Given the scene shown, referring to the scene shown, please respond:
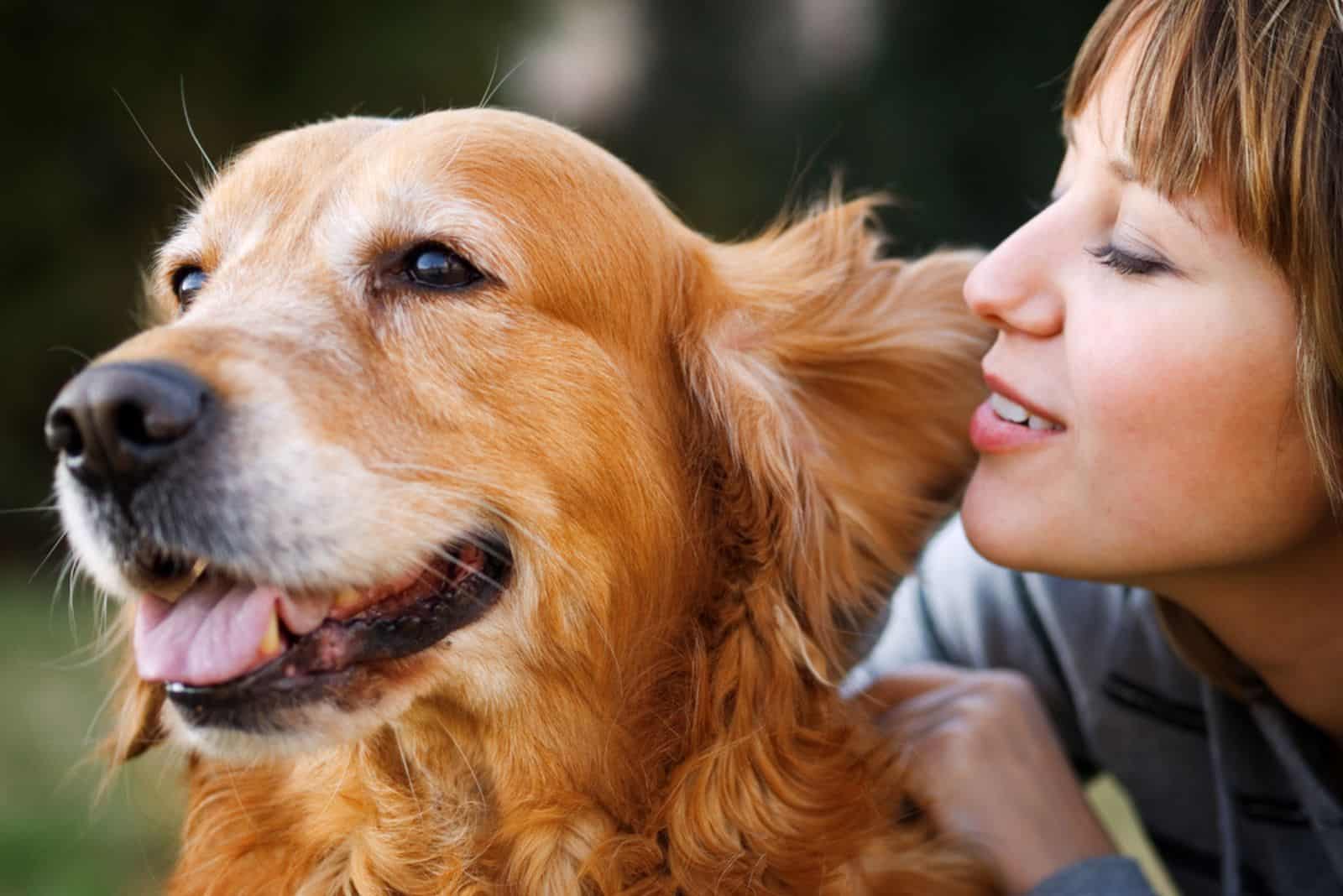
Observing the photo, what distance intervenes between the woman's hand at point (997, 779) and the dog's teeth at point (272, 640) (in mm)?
1134

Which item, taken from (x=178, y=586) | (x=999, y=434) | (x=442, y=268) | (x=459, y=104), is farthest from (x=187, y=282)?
(x=459, y=104)

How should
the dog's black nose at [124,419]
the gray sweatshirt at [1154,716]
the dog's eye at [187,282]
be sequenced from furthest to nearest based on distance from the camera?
the gray sweatshirt at [1154,716], the dog's eye at [187,282], the dog's black nose at [124,419]

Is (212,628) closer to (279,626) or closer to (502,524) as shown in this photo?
(279,626)

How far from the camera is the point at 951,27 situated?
352 inches

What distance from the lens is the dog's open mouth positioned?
186 centimetres

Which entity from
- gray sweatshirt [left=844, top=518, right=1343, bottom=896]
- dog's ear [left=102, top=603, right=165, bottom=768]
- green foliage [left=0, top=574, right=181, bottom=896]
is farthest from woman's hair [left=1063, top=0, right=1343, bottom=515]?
green foliage [left=0, top=574, right=181, bottom=896]

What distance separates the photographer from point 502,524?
6.84 ft

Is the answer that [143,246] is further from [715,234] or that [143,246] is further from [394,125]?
[394,125]

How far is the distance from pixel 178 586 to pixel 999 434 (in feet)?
4.50

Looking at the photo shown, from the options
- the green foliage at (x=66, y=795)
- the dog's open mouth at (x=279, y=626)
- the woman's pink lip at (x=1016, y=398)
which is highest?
the woman's pink lip at (x=1016, y=398)

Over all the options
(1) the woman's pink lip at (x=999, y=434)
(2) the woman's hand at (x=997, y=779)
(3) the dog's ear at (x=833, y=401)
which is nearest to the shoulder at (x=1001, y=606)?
(2) the woman's hand at (x=997, y=779)

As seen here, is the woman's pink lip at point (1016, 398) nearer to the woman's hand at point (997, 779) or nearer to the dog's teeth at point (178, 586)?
the woman's hand at point (997, 779)

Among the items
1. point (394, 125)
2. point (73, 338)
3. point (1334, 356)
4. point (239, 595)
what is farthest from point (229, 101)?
point (1334, 356)

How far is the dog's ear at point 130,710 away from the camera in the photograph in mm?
2453
